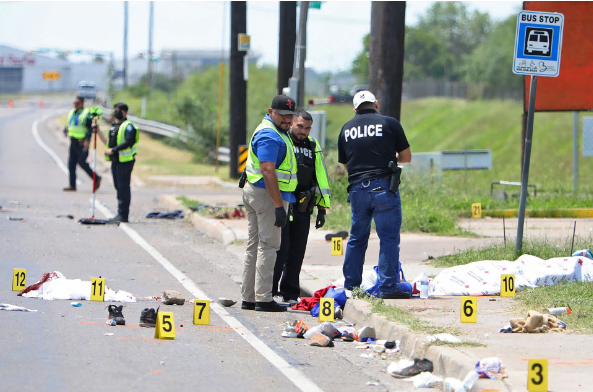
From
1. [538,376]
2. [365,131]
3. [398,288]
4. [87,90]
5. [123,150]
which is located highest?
[87,90]

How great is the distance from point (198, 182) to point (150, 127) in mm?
16338

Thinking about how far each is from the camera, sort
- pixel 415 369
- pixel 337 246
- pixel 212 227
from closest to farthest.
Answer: pixel 415 369 → pixel 337 246 → pixel 212 227

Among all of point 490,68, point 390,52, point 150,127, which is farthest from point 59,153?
point 490,68

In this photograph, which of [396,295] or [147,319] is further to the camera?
[396,295]

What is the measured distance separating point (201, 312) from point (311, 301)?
4.60 ft

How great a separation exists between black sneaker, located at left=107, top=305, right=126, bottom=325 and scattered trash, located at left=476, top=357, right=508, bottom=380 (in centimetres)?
321

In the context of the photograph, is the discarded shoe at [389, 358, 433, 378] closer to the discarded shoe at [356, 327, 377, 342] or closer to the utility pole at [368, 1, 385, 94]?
the discarded shoe at [356, 327, 377, 342]

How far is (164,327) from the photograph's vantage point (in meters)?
6.96

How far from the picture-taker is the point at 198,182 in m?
23.4

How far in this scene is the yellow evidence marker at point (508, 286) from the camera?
28.4ft

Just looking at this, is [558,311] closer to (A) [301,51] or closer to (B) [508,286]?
(B) [508,286]

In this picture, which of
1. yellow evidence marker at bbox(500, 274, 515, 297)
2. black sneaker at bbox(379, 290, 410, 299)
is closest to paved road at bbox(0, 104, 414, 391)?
black sneaker at bbox(379, 290, 410, 299)

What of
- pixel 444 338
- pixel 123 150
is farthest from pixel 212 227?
pixel 444 338

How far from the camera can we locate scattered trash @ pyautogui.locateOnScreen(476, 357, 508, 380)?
5.71 meters
